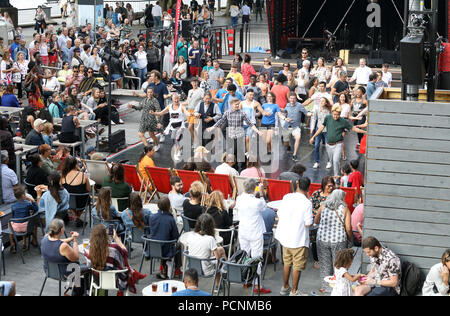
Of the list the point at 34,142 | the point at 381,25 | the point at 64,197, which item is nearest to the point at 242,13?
the point at 381,25

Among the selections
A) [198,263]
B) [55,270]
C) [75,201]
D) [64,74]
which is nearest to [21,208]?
[75,201]

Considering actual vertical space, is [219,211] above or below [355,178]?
below

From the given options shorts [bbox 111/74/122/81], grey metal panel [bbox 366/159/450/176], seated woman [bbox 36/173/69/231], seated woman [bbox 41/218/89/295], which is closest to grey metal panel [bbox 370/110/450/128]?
grey metal panel [bbox 366/159/450/176]

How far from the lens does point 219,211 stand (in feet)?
36.8

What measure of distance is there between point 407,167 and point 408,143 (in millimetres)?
303

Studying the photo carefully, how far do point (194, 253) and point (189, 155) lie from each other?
21.7ft

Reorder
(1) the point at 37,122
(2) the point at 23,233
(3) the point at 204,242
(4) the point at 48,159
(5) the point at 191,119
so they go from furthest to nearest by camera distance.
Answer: (5) the point at 191,119, (1) the point at 37,122, (4) the point at 48,159, (2) the point at 23,233, (3) the point at 204,242

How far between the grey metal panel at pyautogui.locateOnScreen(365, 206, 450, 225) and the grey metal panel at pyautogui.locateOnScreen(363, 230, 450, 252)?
0.19m

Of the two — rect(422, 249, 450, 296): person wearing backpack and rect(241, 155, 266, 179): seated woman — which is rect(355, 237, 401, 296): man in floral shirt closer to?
rect(422, 249, 450, 296): person wearing backpack

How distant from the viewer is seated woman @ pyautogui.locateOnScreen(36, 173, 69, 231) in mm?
12242

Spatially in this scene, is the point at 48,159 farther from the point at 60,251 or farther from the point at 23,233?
the point at 60,251

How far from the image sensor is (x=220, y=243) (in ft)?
36.4

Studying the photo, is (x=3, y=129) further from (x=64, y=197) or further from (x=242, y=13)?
(x=242, y=13)

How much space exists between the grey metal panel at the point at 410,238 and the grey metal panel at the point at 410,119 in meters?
1.40
